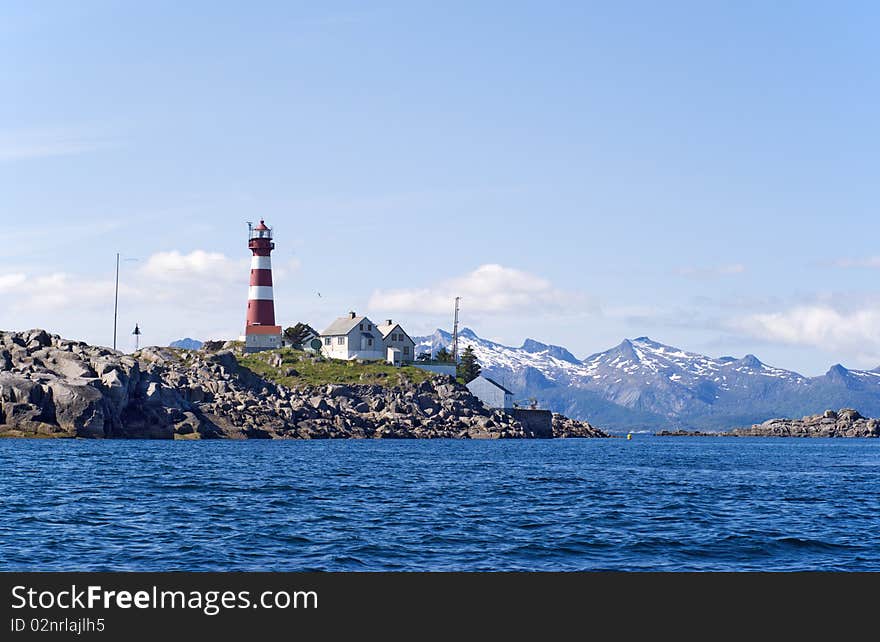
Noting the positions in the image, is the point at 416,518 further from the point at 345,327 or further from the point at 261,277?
the point at 345,327

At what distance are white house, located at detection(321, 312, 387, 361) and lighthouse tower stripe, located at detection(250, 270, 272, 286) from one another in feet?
65.8

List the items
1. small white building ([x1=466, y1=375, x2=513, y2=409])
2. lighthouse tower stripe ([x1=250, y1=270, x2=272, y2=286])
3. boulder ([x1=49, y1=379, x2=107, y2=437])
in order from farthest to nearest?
small white building ([x1=466, y1=375, x2=513, y2=409])
lighthouse tower stripe ([x1=250, y1=270, x2=272, y2=286])
boulder ([x1=49, y1=379, x2=107, y2=437])

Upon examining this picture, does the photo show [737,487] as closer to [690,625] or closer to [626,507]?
[626,507]

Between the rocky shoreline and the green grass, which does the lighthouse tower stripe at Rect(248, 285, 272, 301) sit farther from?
the rocky shoreline

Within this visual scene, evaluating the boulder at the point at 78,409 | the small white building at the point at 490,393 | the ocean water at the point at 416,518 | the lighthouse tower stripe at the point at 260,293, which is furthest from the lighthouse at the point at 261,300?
the ocean water at the point at 416,518

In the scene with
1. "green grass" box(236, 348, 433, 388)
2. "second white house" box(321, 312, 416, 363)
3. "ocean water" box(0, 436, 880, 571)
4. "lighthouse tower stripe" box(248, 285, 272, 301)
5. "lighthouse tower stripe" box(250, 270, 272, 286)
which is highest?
"lighthouse tower stripe" box(250, 270, 272, 286)

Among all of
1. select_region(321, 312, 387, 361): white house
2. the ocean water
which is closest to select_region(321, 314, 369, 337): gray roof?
select_region(321, 312, 387, 361): white house

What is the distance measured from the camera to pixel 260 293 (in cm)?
18200

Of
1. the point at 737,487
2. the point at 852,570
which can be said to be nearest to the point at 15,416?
the point at 737,487

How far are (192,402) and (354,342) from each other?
62.0 meters

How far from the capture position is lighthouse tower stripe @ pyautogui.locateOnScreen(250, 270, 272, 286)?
591 feet

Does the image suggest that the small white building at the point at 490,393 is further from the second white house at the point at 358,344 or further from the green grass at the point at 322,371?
the second white house at the point at 358,344

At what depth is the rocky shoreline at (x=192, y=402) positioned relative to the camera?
112 m

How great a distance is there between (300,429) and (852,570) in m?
112
